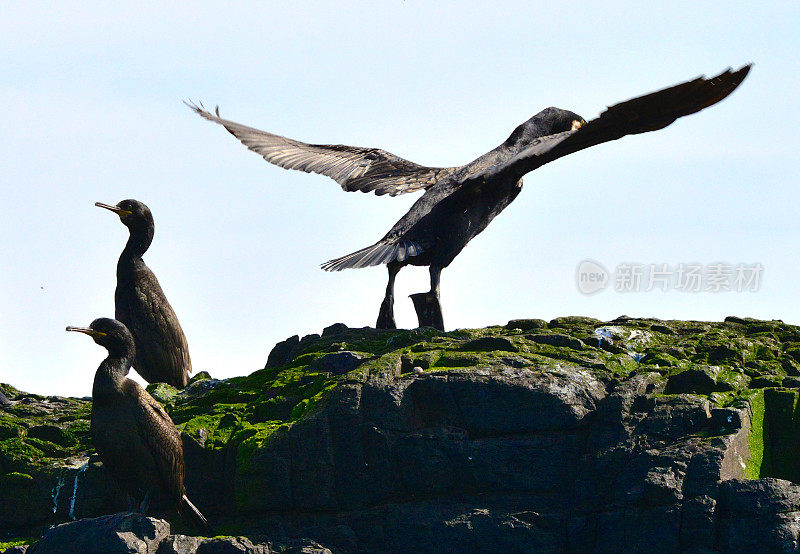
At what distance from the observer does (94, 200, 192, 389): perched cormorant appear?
33.7 ft

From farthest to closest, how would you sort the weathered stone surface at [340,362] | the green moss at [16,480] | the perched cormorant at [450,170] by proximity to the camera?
the perched cormorant at [450,170], the weathered stone surface at [340,362], the green moss at [16,480]

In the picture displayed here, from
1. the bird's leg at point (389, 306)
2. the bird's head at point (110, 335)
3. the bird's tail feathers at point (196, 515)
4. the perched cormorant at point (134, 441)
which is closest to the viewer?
the perched cormorant at point (134, 441)

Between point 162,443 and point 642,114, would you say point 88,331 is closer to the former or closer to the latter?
point 162,443

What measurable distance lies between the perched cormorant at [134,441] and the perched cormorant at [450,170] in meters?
2.40

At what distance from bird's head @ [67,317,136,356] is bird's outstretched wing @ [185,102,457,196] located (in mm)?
4233

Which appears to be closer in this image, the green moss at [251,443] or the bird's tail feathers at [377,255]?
the green moss at [251,443]

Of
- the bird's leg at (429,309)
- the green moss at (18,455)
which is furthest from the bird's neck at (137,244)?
the bird's leg at (429,309)

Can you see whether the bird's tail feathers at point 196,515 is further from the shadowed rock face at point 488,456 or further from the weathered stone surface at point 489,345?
the weathered stone surface at point 489,345

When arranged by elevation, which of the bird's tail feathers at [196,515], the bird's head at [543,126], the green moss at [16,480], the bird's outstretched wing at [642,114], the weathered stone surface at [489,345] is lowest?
the bird's tail feathers at [196,515]

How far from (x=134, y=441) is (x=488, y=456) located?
246 centimetres

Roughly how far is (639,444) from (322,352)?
295cm

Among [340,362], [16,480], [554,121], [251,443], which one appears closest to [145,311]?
[16,480]

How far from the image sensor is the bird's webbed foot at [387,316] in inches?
404

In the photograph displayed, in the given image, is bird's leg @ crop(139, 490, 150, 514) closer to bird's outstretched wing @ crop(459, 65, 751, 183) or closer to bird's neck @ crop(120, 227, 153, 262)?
bird's neck @ crop(120, 227, 153, 262)
